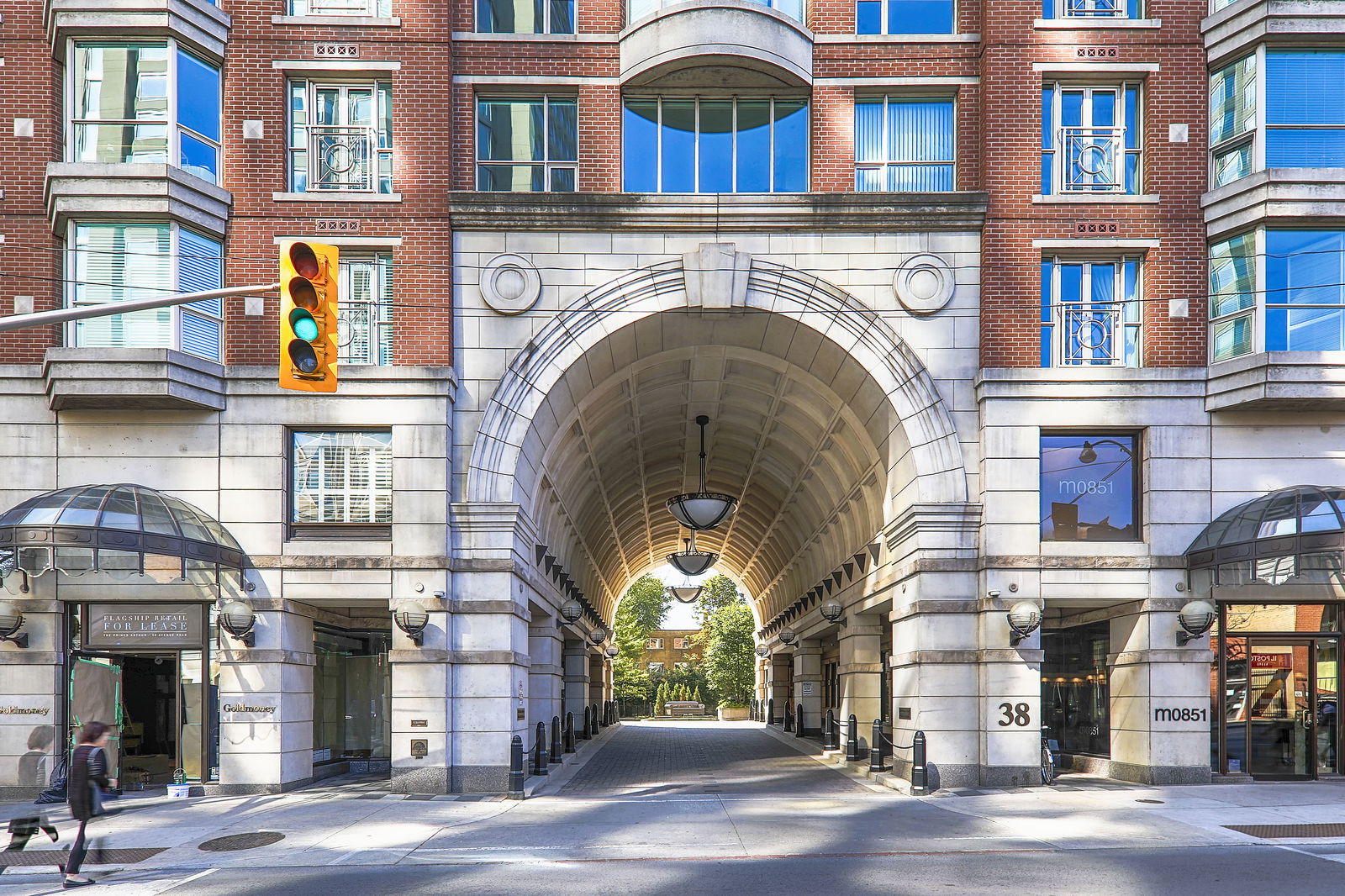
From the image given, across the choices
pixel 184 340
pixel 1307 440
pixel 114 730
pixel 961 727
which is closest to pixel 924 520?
pixel 961 727

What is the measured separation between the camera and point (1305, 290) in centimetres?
2027

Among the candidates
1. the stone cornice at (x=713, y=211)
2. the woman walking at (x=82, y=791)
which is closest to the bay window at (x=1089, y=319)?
the stone cornice at (x=713, y=211)

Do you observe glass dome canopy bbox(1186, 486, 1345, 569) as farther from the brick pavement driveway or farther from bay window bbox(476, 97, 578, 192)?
bay window bbox(476, 97, 578, 192)

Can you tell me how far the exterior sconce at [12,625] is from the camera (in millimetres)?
19266

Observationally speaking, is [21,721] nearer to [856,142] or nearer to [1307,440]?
[856,142]

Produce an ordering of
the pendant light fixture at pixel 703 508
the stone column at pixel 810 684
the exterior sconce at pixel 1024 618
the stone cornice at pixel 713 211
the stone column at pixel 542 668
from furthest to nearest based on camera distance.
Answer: the stone column at pixel 810 684, the pendant light fixture at pixel 703 508, the stone column at pixel 542 668, the stone cornice at pixel 713 211, the exterior sconce at pixel 1024 618

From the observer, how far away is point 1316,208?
2000 cm

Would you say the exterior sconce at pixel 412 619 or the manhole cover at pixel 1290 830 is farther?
the exterior sconce at pixel 412 619

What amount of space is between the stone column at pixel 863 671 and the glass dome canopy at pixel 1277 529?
28.2ft

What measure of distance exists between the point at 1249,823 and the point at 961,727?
5455mm

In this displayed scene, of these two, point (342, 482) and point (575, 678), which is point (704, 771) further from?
point (575, 678)

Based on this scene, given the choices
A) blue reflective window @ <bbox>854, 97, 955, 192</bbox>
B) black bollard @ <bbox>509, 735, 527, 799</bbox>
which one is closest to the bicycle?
black bollard @ <bbox>509, 735, 527, 799</bbox>

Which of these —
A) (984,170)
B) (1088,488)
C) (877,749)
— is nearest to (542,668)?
(877,749)

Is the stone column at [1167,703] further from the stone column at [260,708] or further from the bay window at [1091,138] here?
the stone column at [260,708]
